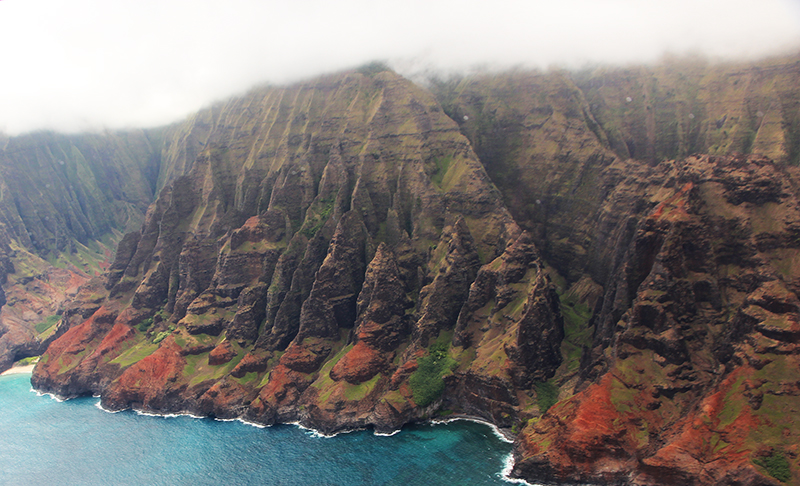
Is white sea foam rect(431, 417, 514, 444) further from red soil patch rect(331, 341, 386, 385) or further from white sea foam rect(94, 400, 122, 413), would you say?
white sea foam rect(94, 400, 122, 413)

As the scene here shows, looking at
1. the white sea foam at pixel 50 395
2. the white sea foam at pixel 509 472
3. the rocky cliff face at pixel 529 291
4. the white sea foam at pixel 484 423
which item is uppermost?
the rocky cliff face at pixel 529 291

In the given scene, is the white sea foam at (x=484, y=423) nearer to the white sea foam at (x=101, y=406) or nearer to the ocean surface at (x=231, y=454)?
the ocean surface at (x=231, y=454)

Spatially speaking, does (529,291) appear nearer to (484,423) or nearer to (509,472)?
(484,423)

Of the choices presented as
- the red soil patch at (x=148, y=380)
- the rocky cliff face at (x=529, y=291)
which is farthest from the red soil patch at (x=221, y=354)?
the red soil patch at (x=148, y=380)

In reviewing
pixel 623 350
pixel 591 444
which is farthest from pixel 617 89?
pixel 591 444

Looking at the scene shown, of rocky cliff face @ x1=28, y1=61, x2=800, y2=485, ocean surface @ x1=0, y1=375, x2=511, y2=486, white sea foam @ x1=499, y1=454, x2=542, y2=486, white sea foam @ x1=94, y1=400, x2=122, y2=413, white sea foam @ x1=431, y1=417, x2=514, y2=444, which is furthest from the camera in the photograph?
white sea foam @ x1=94, y1=400, x2=122, y2=413

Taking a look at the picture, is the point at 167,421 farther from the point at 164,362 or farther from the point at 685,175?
the point at 685,175

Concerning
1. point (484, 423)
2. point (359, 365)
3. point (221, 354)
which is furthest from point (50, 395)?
point (484, 423)

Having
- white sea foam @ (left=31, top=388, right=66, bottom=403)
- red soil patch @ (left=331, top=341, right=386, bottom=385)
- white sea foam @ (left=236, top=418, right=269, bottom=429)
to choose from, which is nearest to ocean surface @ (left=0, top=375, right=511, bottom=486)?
white sea foam @ (left=236, top=418, right=269, bottom=429)
